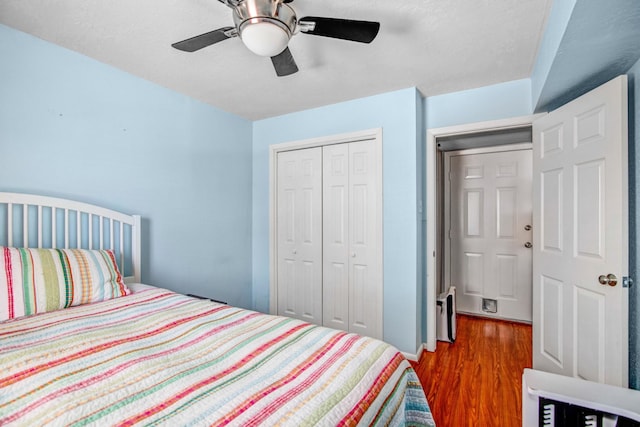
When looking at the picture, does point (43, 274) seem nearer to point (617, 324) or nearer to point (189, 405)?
point (189, 405)

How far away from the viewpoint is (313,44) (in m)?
1.96

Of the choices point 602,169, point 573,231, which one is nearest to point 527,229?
point 573,231

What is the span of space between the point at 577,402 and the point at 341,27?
1.91 meters

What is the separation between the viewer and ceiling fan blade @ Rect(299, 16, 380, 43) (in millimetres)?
1312

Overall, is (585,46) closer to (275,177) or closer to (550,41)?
(550,41)

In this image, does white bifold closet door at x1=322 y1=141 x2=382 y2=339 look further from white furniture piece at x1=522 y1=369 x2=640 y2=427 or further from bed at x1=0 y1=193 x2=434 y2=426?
bed at x1=0 y1=193 x2=434 y2=426

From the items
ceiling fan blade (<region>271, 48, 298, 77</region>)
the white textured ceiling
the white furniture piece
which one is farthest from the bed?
ceiling fan blade (<region>271, 48, 298, 77</region>)

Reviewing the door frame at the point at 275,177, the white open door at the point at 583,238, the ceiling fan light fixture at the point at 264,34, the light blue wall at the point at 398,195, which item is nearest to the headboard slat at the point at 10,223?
the ceiling fan light fixture at the point at 264,34

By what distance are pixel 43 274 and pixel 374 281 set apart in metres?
2.29

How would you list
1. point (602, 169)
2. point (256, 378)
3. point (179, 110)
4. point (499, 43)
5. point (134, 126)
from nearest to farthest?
point (256, 378) < point (602, 169) < point (499, 43) < point (134, 126) < point (179, 110)

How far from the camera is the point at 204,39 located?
4.75 ft

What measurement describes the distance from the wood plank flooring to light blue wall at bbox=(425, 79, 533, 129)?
201 cm

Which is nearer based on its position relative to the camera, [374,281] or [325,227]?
[374,281]

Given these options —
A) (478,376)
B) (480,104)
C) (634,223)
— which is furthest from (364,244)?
(634,223)
